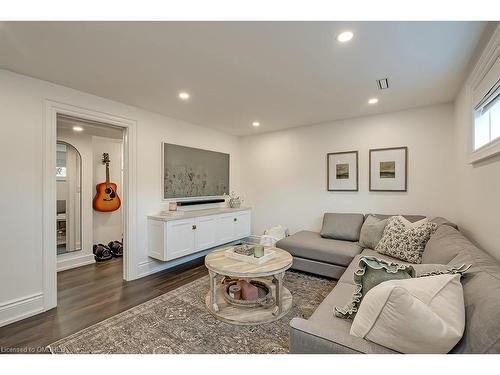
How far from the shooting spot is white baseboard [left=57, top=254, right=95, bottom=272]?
332 centimetres

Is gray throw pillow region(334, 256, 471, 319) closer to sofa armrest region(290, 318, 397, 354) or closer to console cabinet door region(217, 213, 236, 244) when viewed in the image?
sofa armrest region(290, 318, 397, 354)

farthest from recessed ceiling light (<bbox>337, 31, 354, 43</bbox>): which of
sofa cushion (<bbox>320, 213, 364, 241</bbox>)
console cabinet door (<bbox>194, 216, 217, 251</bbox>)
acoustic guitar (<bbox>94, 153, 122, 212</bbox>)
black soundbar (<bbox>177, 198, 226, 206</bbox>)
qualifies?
acoustic guitar (<bbox>94, 153, 122, 212</bbox>)

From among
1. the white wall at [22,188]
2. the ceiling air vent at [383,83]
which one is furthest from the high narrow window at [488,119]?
the white wall at [22,188]

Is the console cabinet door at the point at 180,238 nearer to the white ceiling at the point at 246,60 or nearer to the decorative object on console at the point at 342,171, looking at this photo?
the white ceiling at the point at 246,60

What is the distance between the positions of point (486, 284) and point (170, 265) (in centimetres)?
345

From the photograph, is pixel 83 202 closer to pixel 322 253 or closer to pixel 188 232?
pixel 188 232

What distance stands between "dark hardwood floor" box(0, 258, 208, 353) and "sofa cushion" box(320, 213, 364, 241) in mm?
1930

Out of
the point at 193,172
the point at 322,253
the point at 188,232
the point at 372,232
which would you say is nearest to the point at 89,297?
the point at 188,232

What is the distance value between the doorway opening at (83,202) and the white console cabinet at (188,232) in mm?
832

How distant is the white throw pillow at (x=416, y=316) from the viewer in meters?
0.88

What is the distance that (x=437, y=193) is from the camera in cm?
301

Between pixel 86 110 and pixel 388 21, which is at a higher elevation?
pixel 388 21

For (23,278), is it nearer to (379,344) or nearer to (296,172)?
(379,344)
